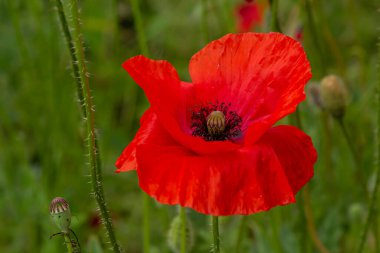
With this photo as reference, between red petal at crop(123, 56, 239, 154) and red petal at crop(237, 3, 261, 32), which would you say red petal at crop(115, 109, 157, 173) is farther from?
red petal at crop(237, 3, 261, 32)

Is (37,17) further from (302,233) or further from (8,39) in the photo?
(302,233)

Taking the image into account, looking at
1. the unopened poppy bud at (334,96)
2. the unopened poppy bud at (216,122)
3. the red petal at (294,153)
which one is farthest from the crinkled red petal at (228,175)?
the unopened poppy bud at (334,96)

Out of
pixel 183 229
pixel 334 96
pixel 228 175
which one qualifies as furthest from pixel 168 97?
pixel 334 96

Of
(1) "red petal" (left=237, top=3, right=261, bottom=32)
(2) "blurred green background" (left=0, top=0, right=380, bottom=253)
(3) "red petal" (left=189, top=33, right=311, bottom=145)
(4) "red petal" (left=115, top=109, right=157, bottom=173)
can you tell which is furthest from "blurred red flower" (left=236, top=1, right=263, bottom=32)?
(4) "red petal" (left=115, top=109, right=157, bottom=173)

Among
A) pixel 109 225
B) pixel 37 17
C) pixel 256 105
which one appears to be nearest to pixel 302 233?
pixel 256 105

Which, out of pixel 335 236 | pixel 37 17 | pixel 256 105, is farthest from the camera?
pixel 37 17

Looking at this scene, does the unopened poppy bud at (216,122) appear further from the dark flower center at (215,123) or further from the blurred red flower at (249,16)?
the blurred red flower at (249,16)
